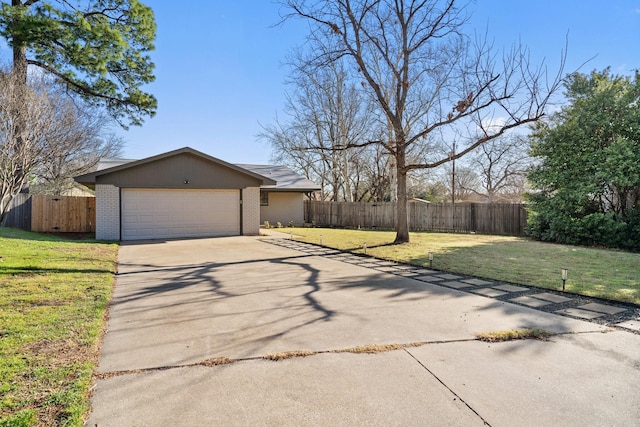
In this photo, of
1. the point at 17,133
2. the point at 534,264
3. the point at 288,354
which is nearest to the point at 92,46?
the point at 17,133

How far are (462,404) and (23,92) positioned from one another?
11738mm

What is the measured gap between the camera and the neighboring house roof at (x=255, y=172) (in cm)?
1347

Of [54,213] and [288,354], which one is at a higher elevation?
[54,213]

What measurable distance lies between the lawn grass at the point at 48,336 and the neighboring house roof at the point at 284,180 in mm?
13605

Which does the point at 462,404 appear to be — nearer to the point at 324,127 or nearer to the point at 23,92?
the point at 23,92

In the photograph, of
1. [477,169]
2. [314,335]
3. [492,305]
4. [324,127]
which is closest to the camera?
[314,335]

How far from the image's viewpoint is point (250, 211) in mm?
16375

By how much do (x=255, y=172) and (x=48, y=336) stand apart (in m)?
17.3

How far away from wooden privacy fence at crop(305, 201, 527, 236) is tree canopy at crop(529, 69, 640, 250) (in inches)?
90.5

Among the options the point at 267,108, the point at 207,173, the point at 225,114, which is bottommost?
the point at 207,173

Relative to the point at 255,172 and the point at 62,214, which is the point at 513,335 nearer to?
the point at 62,214

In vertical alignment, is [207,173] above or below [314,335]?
above

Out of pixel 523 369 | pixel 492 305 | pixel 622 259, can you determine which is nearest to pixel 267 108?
pixel 622 259

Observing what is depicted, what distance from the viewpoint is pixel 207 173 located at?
50.4 feet
